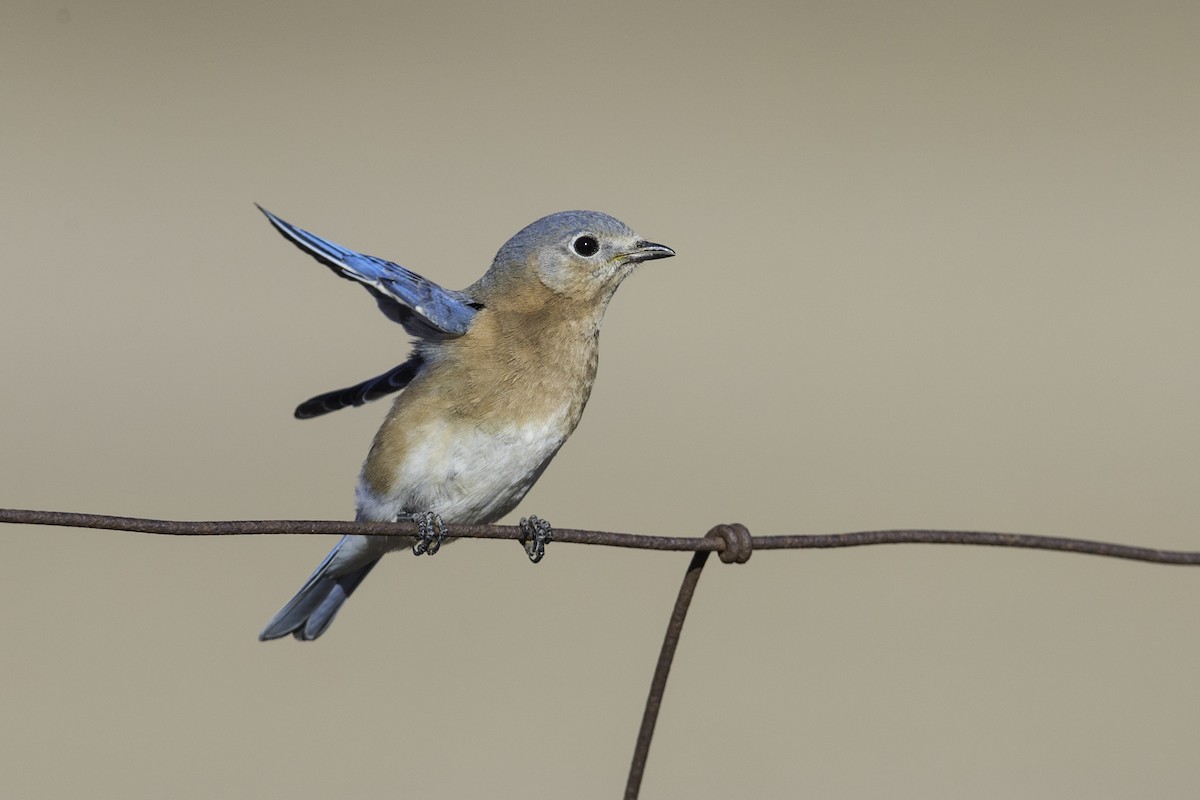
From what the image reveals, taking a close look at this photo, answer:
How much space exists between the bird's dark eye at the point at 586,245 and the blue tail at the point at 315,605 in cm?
138

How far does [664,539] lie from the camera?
3.32 metres

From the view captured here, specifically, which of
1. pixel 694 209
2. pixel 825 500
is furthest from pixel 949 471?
pixel 694 209

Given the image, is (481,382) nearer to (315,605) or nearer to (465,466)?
(465,466)

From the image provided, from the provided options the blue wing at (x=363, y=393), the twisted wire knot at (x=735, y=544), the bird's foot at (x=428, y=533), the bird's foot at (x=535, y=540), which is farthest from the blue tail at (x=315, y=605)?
the twisted wire knot at (x=735, y=544)

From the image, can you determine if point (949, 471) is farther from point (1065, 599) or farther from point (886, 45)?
point (886, 45)

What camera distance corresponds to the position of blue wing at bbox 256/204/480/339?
4.05 metres

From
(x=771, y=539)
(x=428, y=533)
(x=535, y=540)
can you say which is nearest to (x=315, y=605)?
(x=535, y=540)

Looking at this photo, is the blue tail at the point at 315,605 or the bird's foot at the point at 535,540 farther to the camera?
the blue tail at the point at 315,605

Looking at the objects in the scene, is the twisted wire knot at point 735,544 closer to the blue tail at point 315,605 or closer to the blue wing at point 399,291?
the blue wing at point 399,291

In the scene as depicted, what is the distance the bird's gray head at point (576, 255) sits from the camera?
5.16 metres

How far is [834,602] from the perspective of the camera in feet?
32.1

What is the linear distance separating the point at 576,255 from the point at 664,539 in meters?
2.06

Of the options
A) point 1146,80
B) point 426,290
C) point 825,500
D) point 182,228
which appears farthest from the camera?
point 1146,80

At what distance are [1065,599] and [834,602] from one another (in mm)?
1597
